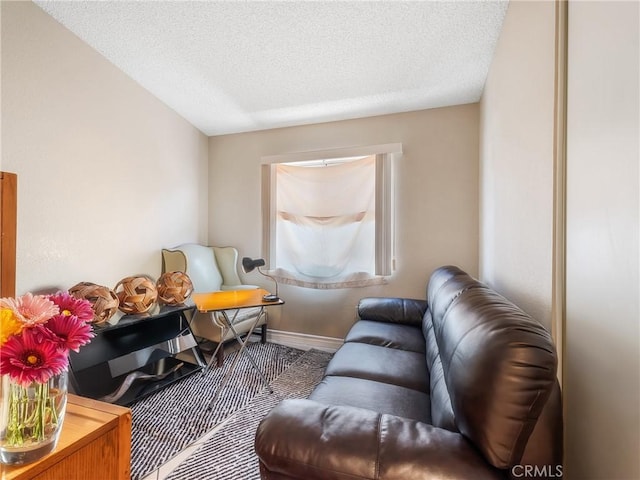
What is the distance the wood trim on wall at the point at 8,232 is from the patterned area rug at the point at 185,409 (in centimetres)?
108

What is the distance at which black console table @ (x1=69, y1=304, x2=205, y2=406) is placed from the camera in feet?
6.05

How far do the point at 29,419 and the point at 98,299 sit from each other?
1.34 metres

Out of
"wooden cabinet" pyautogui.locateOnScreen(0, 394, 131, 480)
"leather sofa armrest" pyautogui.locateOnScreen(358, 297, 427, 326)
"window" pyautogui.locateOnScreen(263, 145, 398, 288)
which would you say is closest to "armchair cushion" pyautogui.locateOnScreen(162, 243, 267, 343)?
"window" pyautogui.locateOnScreen(263, 145, 398, 288)

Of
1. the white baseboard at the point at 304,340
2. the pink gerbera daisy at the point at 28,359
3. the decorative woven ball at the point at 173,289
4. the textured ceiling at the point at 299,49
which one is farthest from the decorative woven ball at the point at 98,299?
the textured ceiling at the point at 299,49

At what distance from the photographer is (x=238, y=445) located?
154 cm

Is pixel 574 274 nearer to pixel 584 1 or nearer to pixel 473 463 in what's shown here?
pixel 473 463

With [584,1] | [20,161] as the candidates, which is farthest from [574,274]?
[20,161]

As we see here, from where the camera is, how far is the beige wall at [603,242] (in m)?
0.64

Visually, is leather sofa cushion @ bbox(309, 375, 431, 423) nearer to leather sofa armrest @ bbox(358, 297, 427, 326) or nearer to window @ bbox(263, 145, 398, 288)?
leather sofa armrest @ bbox(358, 297, 427, 326)

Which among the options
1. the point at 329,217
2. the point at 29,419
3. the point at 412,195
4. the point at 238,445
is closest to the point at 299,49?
the point at 329,217

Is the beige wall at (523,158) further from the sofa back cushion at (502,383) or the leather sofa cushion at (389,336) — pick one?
the leather sofa cushion at (389,336)

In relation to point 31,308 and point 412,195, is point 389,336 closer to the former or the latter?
point 412,195

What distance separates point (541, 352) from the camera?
684mm

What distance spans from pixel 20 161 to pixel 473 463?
8.97 ft
